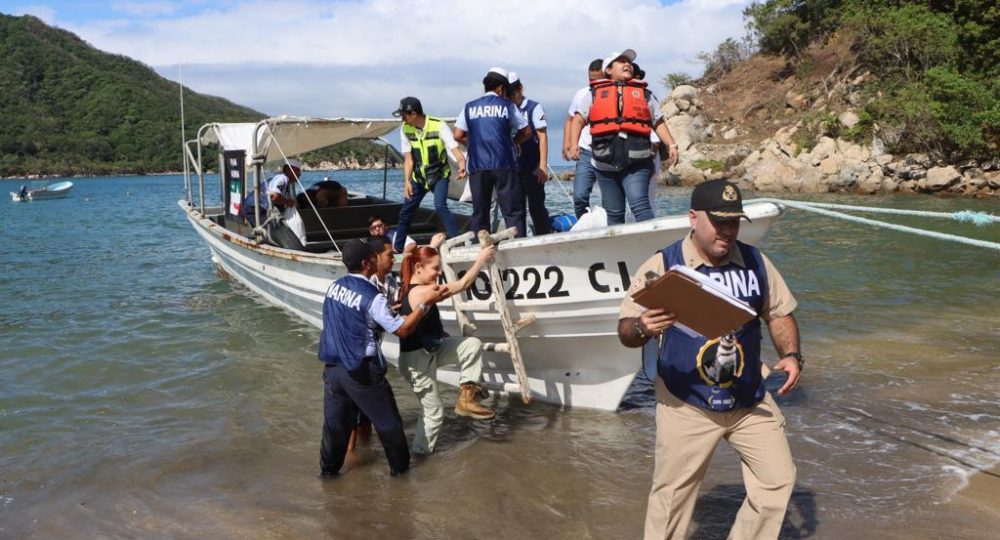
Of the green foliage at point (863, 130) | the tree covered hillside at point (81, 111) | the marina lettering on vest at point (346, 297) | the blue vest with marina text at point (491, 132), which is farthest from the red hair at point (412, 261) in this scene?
the tree covered hillside at point (81, 111)

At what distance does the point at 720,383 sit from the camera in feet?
10.7

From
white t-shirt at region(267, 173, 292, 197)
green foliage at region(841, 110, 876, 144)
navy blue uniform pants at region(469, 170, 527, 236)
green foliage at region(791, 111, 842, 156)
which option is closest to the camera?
navy blue uniform pants at region(469, 170, 527, 236)

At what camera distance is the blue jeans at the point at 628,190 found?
6.38m

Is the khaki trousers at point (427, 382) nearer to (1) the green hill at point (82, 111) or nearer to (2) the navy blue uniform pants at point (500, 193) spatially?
(2) the navy blue uniform pants at point (500, 193)

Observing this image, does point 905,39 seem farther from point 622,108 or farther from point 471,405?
point 471,405

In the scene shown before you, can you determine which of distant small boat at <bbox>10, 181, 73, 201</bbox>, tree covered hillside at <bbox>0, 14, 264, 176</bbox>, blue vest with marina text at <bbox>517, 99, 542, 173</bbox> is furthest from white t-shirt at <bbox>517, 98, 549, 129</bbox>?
tree covered hillside at <bbox>0, 14, 264, 176</bbox>

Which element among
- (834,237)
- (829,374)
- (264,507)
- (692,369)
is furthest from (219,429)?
(834,237)

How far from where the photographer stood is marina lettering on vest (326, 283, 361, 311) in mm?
4973

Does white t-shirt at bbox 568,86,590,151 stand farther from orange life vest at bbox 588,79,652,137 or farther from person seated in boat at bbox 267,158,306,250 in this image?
person seated in boat at bbox 267,158,306,250

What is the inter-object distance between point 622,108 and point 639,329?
348cm

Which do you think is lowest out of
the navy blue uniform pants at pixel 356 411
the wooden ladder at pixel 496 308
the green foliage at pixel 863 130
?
the navy blue uniform pants at pixel 356 411

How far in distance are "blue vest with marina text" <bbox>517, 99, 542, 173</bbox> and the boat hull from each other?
1513 millimetres

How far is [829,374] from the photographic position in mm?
7582

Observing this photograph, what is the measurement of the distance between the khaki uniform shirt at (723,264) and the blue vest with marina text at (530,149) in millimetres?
4015
